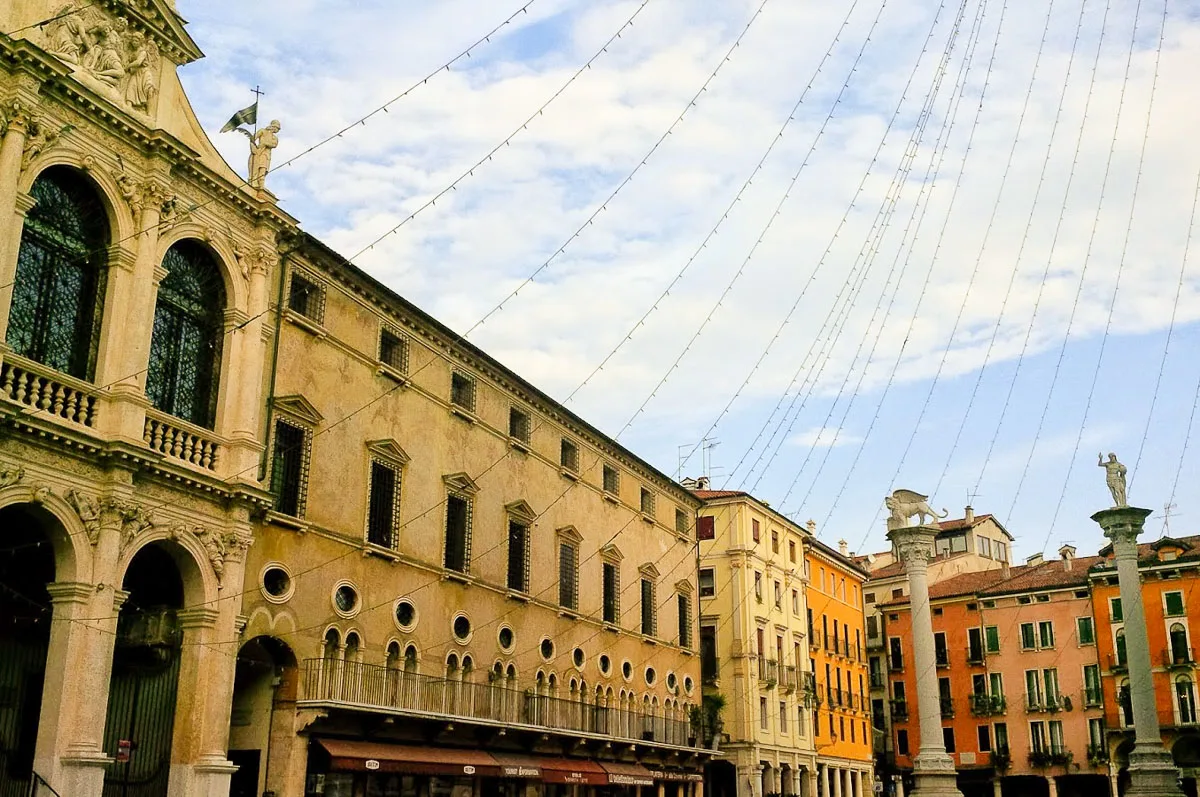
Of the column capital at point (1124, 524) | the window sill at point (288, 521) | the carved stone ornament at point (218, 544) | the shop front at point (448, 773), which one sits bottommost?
the shop front at point (448, 773)

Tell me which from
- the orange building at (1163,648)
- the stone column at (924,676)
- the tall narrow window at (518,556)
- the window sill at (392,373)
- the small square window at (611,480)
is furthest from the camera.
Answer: the orange building at (1163,648)

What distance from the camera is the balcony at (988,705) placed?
2744 inches

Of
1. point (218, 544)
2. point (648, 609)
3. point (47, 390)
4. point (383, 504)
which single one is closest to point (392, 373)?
point (383, 504)

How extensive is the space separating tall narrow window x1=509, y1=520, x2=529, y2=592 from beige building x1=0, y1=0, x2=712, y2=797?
5.1 inches

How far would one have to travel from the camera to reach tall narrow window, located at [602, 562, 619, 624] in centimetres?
4028

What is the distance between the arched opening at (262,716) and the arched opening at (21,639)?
3976mm

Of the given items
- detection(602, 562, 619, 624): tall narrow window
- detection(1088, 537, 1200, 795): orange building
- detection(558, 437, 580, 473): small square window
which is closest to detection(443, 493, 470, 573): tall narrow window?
detection(558, 437, 580, 473): small square window

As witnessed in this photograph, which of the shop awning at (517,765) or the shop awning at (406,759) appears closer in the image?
the shop awning at (406,759)

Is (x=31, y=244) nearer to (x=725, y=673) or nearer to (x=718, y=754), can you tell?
(x=718, y=754)

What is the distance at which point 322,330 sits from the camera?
26.6 meters

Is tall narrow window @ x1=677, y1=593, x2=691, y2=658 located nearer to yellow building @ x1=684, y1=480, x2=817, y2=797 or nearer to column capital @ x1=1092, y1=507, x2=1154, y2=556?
yellow building @ x1=684, y1=480, x2=817, y2=797

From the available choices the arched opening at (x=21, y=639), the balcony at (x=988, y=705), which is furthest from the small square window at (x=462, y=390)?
the balcony at (x=988, y=705)

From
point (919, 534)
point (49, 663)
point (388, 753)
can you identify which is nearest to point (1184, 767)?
point (919, 534)

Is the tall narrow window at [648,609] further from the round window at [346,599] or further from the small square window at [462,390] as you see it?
the round window at [346,599]
